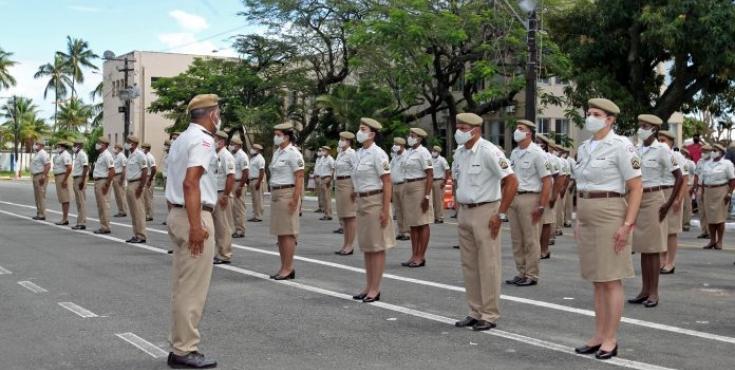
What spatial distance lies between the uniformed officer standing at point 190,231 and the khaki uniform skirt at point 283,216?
4.67m

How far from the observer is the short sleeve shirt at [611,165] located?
24.5ft

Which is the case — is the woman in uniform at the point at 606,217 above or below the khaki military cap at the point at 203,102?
below

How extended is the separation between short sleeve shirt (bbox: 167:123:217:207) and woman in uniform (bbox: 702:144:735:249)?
1244 cm

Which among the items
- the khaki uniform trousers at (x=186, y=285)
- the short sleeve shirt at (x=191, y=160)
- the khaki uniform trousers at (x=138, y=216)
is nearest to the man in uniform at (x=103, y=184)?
the khaki uniform trousers at (x=138, y=216)

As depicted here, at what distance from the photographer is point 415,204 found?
14453 mm

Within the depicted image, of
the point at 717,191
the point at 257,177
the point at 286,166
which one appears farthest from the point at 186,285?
the point at 257,177

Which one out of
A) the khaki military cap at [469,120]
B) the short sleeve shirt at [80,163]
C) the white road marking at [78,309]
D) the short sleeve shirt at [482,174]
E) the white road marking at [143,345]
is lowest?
the white road marking at [143,345]

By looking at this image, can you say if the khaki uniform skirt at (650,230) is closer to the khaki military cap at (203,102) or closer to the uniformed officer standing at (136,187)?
the khaki military cap at (203,102)

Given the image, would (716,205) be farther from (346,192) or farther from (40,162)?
(40,162)

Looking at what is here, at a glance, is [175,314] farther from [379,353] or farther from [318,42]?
[318,42]

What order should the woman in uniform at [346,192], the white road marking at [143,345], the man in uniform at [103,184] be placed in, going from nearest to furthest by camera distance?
the white road marking at [143,345] < the woman in uniform at [346,192] < the man in uniform at [103,184]

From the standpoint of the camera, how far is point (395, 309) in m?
9.64

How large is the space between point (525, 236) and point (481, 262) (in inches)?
133

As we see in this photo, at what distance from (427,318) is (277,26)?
3894cm
